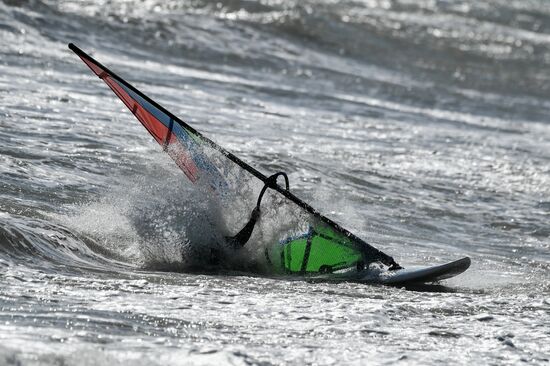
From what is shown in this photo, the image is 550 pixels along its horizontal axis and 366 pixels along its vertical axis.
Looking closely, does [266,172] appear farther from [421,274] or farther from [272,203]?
[421,274]

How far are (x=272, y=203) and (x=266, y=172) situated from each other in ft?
12.5

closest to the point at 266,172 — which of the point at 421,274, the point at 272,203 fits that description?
the point at 272,203

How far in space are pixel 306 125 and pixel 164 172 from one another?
18.6 ft

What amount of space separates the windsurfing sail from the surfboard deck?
0.37 feet

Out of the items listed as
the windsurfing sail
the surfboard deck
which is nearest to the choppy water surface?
the surfboard deck

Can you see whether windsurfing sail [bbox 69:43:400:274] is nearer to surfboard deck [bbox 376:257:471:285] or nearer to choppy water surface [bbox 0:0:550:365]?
surfboard deck [bbox 376:257:471:285]

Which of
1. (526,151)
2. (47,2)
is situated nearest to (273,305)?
(526,151)

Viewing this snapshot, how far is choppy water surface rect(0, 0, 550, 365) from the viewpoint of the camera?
6.01 metres

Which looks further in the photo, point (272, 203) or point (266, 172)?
point (266, 172)

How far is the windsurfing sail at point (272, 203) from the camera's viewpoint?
7984 mm

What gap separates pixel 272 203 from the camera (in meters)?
8.17

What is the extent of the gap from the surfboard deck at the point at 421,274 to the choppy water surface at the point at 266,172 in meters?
0.17

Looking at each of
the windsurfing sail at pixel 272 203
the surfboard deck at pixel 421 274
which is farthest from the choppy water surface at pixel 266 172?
the windsurfing sail at pixel 272 203

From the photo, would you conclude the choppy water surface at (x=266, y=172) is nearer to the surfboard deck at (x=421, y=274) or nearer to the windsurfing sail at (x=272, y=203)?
the surfboard deck at (x=421, y=274)
